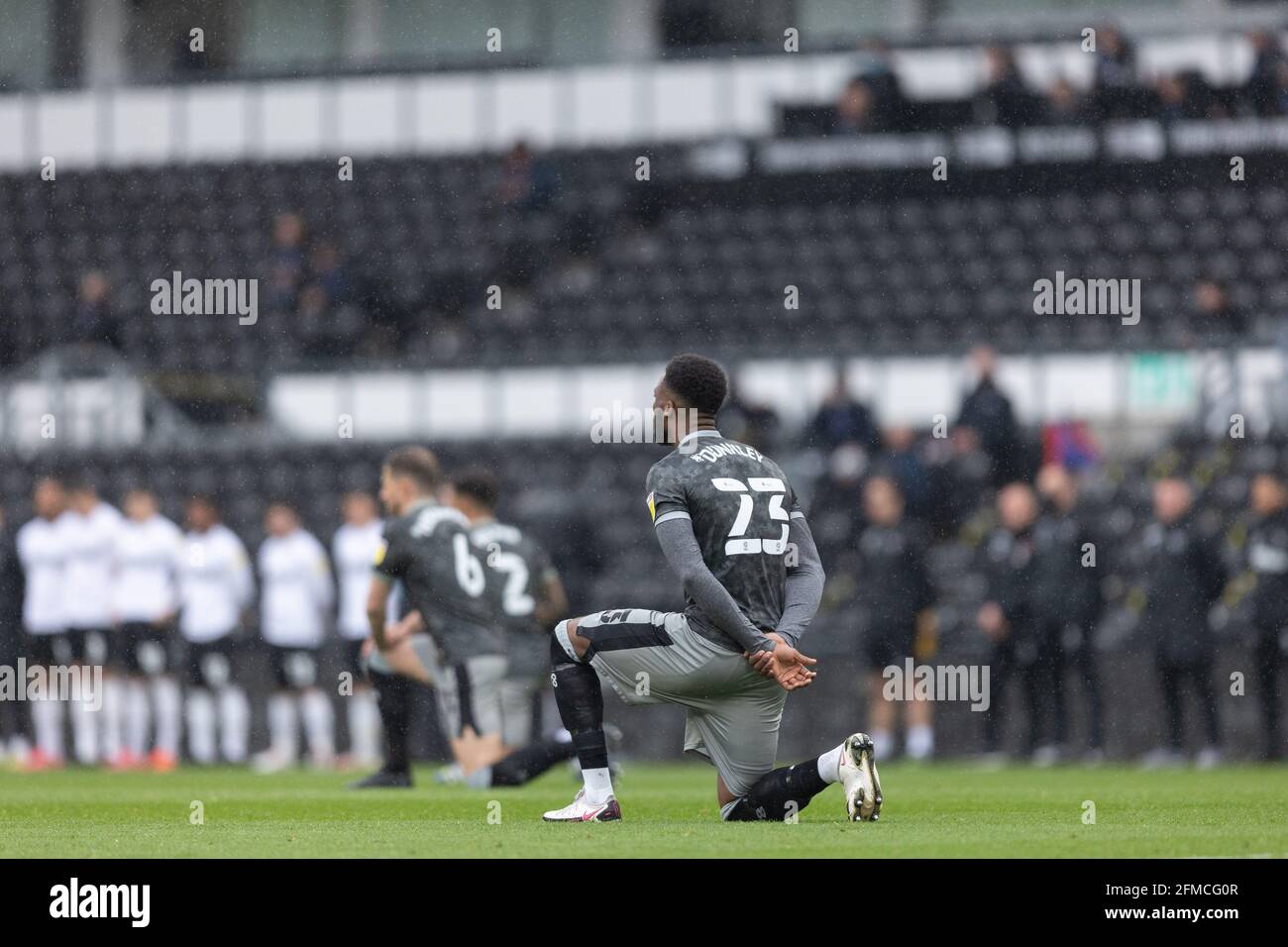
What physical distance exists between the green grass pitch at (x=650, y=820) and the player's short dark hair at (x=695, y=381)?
5.93ft

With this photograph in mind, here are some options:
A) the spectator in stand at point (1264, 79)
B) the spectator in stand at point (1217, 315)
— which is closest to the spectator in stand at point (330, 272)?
the spectator in stand at point (1217, 315)

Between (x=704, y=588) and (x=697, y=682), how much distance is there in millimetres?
489

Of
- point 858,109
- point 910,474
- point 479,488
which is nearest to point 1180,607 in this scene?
point 910,474

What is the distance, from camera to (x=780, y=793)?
8.85 metres

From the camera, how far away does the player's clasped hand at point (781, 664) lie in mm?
8547

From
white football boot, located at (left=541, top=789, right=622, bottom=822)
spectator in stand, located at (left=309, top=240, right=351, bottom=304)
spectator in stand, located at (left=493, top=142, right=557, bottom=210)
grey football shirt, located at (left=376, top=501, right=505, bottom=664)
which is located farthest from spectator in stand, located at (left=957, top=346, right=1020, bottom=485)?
white football boot, located at (left=541, top=789, right=622, bottom=822)

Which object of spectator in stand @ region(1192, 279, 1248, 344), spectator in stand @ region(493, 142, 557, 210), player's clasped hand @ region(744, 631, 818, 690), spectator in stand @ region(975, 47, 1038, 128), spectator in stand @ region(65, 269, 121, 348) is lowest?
player's clasped hand @ region(744, 631, 818, 690)

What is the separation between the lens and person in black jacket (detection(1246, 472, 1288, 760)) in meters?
16.2

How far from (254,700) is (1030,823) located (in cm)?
1177

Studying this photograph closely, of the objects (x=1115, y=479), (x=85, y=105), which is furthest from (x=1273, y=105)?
(x=85, y=105)

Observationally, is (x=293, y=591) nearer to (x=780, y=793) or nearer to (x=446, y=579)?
(x=446, y=579)

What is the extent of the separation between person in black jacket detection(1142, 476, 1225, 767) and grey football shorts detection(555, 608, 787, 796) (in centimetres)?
792

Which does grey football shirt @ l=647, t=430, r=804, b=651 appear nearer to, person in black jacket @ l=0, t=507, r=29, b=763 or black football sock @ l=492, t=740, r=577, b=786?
black football sock @ l=492, t=740, r=577, b=786

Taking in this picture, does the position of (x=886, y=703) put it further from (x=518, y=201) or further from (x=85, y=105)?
(x=85, y=105)
